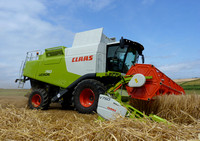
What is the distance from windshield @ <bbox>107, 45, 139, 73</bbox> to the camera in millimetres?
5609

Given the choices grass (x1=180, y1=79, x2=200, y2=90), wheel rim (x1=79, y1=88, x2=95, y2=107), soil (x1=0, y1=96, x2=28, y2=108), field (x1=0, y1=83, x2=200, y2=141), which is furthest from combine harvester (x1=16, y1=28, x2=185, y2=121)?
grass (x1=180, y1=79, x2=200, y2=90)

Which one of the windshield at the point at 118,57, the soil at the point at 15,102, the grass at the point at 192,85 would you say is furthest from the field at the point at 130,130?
the grass at the point at 192,85

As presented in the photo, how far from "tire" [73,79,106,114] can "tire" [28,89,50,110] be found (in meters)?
2.00

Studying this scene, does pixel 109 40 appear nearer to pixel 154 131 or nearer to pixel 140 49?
pixel 140 49

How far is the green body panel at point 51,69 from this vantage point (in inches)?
251

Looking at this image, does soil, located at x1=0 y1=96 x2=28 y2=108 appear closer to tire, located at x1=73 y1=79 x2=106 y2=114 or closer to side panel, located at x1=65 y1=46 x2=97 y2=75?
side panel, located at x1=65 y1=46 x2=97 y2=75

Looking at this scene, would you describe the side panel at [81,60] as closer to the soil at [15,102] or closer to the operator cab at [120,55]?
the operator cab at [120,55]

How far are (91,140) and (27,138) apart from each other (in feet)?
2.98

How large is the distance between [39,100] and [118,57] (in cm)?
405

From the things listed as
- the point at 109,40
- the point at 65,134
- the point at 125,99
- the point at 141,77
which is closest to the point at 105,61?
the point at 109,40

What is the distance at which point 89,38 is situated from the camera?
630 cm

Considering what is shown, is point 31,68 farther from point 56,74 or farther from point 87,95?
point 87,95

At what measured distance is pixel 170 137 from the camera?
177 cm

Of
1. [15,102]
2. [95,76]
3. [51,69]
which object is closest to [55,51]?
[51,69]
